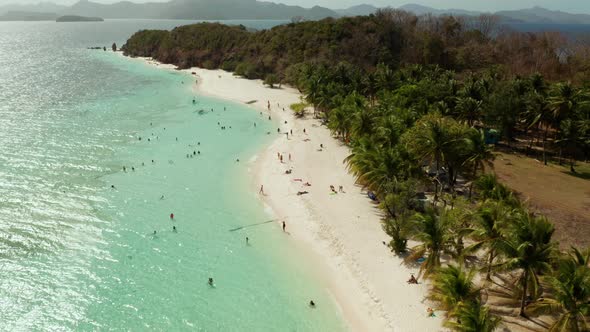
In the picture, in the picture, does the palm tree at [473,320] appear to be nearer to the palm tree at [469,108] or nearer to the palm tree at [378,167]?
the palm tree at [378,167]

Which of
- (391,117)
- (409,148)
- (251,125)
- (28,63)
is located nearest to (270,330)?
(409,148)

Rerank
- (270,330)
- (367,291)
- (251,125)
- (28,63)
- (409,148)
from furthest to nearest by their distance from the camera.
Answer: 1. (28,63)
2. (251,125)
3. (409,148)
4. (367,291)
5. (270,330)

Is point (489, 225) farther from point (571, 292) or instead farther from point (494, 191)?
point (494, 191)

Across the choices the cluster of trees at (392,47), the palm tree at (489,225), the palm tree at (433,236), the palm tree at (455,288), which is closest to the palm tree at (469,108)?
the palm tree at (433,236)

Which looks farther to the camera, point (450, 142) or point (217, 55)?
point (217, 55)

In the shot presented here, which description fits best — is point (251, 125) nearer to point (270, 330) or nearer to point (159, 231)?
point (159, 231)

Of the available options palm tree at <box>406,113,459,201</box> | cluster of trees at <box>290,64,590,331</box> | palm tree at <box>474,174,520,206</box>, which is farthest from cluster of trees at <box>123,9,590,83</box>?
palm tree at <box>474,174,520,206</box>
